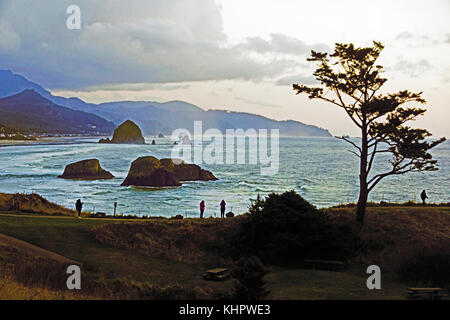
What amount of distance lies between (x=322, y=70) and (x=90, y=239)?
16.2 meters

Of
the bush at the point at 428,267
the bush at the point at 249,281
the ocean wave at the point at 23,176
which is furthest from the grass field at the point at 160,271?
the ocean wave at the point at 23,176

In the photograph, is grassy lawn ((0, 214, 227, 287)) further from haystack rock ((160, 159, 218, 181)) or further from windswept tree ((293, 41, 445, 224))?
haystack rock ((160, 159, 218, 181))

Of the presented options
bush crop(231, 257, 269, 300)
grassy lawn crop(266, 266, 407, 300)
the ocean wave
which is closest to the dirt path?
grassy lawn crop(266, 266, 407, 300)

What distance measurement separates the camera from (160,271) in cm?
1769

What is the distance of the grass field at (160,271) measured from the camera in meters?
14.2

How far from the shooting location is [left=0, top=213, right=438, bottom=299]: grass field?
1423cm

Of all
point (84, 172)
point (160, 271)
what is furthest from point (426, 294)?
point (84, 172)

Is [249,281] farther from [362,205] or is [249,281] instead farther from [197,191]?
[197,191]

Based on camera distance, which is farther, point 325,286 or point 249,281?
point 325,286

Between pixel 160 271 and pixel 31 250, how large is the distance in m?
5.15

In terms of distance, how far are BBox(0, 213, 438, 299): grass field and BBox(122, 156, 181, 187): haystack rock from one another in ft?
155

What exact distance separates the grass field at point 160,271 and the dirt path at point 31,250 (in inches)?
30.5
